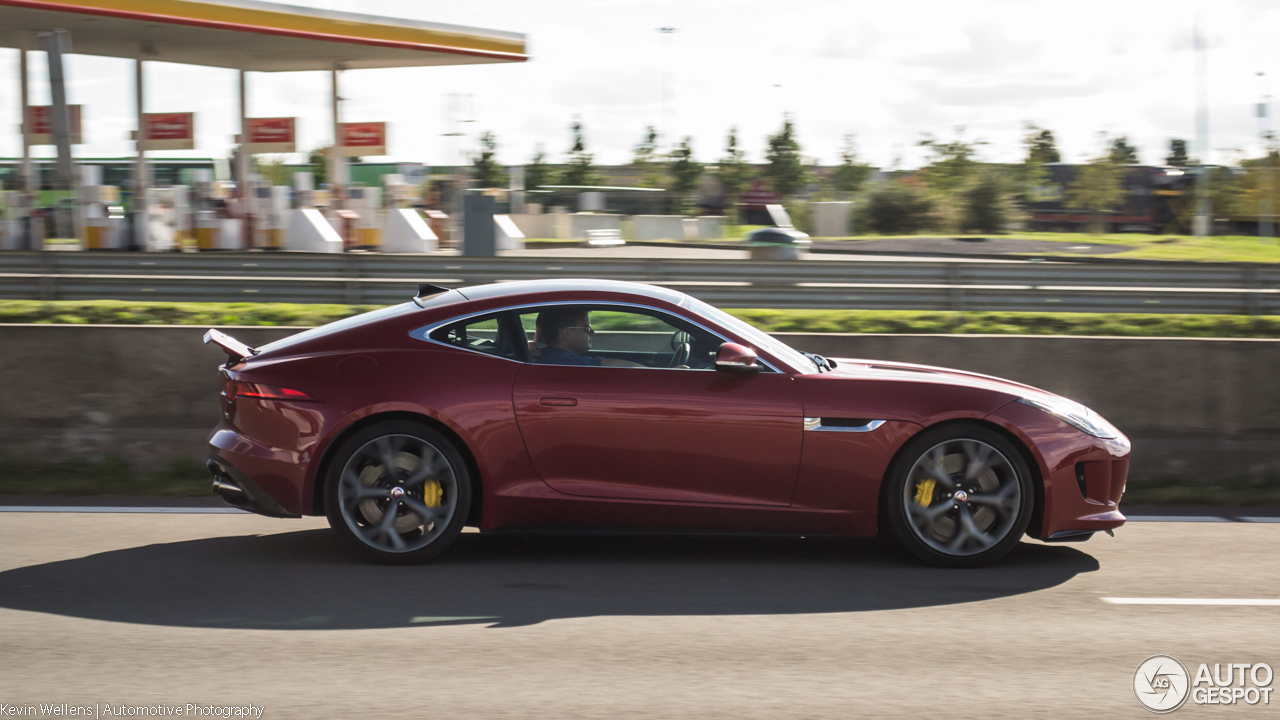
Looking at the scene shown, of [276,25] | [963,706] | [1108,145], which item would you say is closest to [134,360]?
[963,706]

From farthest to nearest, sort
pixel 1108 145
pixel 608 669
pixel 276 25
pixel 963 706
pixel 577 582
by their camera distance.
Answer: pixel 1108 145
pixel 276 25
pixel 577 582
pixel 608 669
pixel 963 706

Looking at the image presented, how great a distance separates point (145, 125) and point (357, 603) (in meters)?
25.2

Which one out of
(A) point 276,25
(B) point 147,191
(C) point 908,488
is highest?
(A) point 276,25

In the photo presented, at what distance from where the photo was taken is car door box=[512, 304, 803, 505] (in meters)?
5.65

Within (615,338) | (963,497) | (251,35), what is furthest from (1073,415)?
(251,35)

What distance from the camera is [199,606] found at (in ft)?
16.6

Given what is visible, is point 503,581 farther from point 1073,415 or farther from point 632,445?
point 1073,415

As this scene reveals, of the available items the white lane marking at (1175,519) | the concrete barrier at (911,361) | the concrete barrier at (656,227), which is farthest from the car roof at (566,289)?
the concrete barrier at (656,227)

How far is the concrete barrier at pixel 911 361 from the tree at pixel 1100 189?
43.4 metres

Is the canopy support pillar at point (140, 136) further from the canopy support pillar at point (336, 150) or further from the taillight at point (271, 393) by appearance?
the taillight at point (271, 393)

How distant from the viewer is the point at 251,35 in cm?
2498

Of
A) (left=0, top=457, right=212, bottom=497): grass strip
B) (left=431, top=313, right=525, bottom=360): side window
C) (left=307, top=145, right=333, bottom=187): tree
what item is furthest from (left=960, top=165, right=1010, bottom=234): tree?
(left=431, top=313, right=525, bottom=360): side window

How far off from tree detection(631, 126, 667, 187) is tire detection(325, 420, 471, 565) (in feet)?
180

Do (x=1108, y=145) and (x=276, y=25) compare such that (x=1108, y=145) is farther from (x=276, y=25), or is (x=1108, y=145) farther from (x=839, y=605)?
(x=839, y=605)
